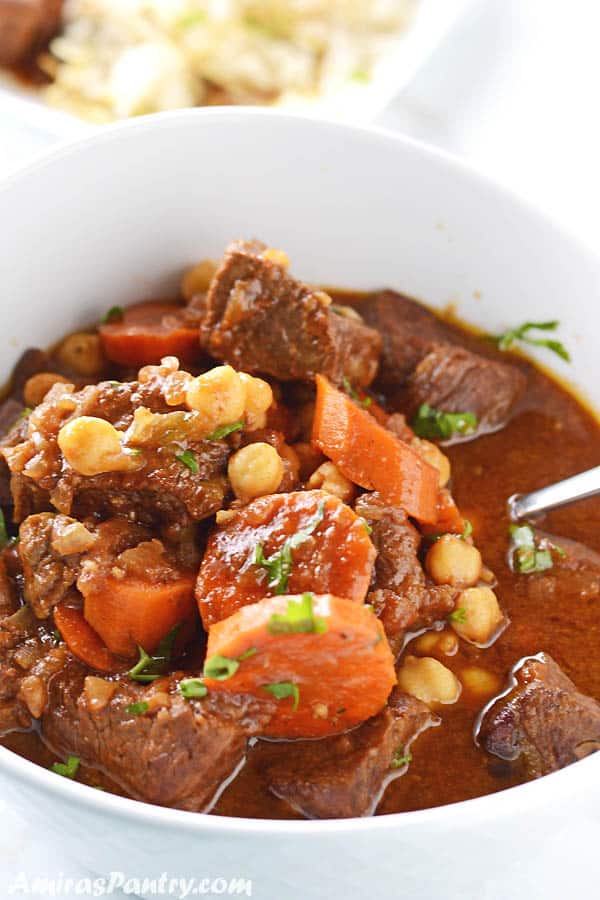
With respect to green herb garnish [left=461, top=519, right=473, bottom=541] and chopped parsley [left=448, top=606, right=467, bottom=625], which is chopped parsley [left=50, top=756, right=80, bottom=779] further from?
green herb garnish [left=461, top=519, right=473, bottom=541]

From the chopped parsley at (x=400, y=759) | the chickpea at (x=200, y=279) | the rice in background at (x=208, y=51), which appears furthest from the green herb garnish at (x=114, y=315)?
the rice in background at (x=208, y=51)

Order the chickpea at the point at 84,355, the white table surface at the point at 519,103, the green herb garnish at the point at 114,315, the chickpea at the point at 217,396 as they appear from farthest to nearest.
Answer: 1. the white table surface at the point at 519,103
2. the green herb garnish at the point at 114,315
3. the chickpea at the point at 84,355
4. the chickpea at the point at 217,396

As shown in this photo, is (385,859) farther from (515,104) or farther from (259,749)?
(515,104)

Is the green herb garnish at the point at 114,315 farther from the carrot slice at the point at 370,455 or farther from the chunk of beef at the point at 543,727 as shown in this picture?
the chunk of beef at the point at 543,727

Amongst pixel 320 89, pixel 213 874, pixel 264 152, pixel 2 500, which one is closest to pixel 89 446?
pixel 2 500

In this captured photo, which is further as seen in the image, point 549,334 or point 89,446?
point 549,334

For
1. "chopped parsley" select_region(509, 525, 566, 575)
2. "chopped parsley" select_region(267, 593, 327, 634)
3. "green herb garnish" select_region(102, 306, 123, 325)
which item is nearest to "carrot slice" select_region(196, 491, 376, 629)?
"chopped parsley" select_region(267, 593, 327, 634)
